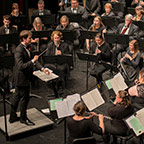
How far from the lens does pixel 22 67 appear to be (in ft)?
18.0

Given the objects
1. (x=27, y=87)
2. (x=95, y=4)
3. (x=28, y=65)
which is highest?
(x=95, y=4)

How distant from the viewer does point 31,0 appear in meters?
12.1

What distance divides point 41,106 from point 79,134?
97.3 inches

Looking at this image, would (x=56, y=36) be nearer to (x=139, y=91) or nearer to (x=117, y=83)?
(x=117, y=83)

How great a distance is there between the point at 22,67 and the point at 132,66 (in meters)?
2.79

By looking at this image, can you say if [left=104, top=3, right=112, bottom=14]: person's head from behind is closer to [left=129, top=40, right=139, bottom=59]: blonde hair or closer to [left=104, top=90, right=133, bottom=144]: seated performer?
[left=129, top=40, right=139, bottom=59]: blonde hair

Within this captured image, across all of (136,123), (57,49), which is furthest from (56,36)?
(136,123)

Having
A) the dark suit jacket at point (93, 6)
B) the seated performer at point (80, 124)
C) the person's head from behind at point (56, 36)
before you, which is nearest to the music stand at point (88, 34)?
the person's head from behind at point (56, 36)

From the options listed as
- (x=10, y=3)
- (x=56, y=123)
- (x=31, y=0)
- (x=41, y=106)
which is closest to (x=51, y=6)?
(x=31, y=0)

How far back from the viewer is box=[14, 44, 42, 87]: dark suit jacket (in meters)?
A: 5.51

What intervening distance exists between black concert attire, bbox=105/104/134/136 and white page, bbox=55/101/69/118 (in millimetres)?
743

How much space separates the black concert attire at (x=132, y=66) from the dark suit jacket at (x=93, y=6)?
3.96m

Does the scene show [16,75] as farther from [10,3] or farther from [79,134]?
[10,3]

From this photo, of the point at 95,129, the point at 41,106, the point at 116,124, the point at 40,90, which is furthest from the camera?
the point at 40,90
